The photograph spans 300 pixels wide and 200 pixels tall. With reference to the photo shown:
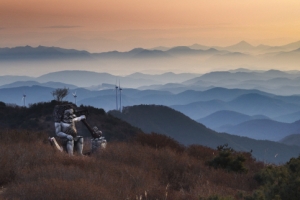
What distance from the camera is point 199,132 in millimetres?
125125

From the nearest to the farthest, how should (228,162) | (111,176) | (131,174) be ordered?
(111,176)
(131,174)
(228,162)

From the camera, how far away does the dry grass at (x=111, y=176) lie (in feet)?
32.9

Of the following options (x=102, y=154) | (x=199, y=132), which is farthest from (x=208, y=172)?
(x=199, y=132)

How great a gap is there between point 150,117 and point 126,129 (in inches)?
2659

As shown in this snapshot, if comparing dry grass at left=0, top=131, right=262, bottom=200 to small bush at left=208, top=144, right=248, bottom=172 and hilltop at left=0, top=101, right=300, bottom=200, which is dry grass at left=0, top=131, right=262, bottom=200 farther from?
small bush at left=208, top=144, right=248, bottom=172

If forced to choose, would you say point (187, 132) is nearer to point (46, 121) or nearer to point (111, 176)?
Result: point (46, 121)

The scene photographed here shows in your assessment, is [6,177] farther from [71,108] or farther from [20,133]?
[20,133]

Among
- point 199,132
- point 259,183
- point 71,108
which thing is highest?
point 71,108

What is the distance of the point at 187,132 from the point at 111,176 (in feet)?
373

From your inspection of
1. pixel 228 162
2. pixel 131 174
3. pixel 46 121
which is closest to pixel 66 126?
pixel 131 174

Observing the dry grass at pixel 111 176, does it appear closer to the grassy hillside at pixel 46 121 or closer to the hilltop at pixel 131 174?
the hilltop at pixel 131 174

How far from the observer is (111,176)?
12258 millimetres

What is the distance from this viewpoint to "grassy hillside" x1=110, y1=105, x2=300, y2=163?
11881cm

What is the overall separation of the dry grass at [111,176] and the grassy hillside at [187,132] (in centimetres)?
10027
